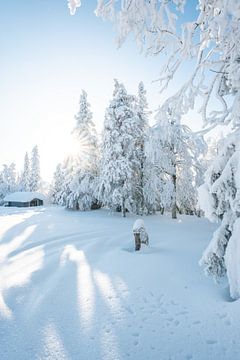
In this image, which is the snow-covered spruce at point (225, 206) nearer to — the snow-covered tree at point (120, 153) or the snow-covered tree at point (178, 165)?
the snow-covered tree at point (178, 165)

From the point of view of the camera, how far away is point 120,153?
23094 millimetres

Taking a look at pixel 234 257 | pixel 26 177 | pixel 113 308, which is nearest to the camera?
pixel 234 257

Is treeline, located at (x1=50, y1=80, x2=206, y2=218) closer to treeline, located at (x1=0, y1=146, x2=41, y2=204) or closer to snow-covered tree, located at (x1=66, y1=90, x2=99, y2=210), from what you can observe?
snow-covered tree, located at (x1=66, y1=90, x2=99, y2=210)

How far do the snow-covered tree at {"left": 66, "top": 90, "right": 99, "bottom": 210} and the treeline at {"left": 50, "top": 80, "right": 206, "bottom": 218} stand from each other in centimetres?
11

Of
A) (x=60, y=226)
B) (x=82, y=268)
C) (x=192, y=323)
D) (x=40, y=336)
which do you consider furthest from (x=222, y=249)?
(x=60, y=226)

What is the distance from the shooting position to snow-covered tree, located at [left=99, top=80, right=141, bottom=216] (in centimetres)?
2234

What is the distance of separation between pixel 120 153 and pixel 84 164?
629 cm

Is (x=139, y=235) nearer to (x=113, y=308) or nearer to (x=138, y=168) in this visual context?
(x=113, y=308)

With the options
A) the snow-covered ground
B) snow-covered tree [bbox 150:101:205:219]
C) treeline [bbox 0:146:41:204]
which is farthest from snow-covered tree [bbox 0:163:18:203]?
the snow-covered ground

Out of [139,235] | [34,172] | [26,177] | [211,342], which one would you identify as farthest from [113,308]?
[26,177]

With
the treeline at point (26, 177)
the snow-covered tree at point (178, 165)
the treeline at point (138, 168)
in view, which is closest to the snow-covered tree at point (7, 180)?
the treeline at point (26, 177)

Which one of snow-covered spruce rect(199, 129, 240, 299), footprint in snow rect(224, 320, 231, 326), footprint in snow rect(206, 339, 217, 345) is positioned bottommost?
footprint in snow rect(206, 339, 217, 345)

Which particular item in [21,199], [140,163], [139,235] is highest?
[140,163]

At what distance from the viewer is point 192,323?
4781mm
